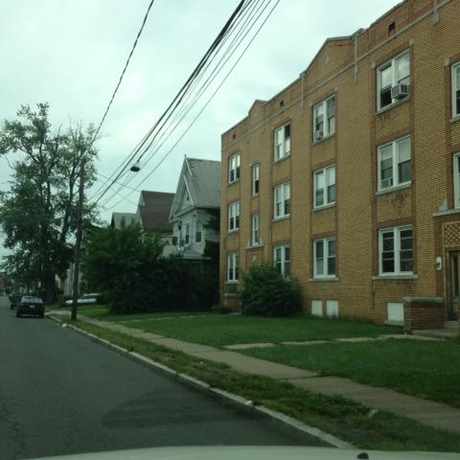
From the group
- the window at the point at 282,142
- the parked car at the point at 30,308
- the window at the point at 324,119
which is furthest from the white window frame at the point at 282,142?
the parked car at the point at 30,308

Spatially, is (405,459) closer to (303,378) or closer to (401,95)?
(303,378)

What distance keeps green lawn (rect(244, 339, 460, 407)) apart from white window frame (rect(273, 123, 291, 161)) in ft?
52.7

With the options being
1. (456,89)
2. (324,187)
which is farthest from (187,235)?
(456,89)

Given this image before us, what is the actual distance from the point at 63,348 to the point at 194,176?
2938 centimetres

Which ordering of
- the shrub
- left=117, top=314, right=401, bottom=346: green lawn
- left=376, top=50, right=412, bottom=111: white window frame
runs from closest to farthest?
left=117, top=314, right=401, bottom=346: green lawn → left=376, top=50, right=412, bottom=111: white window frame → the shrub

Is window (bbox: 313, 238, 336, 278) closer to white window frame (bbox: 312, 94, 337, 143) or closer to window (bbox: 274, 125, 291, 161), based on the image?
white window frame (bbox: 312, 94, 337, 143)

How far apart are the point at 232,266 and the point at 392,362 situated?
84.7ft

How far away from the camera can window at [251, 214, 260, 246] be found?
34.4 metres

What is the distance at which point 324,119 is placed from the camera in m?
27.7

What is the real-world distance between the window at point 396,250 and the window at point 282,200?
322 inches

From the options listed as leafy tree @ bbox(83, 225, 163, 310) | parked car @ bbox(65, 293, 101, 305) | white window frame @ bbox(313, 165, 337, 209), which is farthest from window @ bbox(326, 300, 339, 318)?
parked car @ bbox(65, 293, 101, 305)

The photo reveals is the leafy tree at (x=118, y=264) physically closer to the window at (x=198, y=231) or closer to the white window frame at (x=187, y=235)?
the window at (x=198, y=231)

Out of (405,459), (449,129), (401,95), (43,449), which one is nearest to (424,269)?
(449,129)

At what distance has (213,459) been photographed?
3176mm
